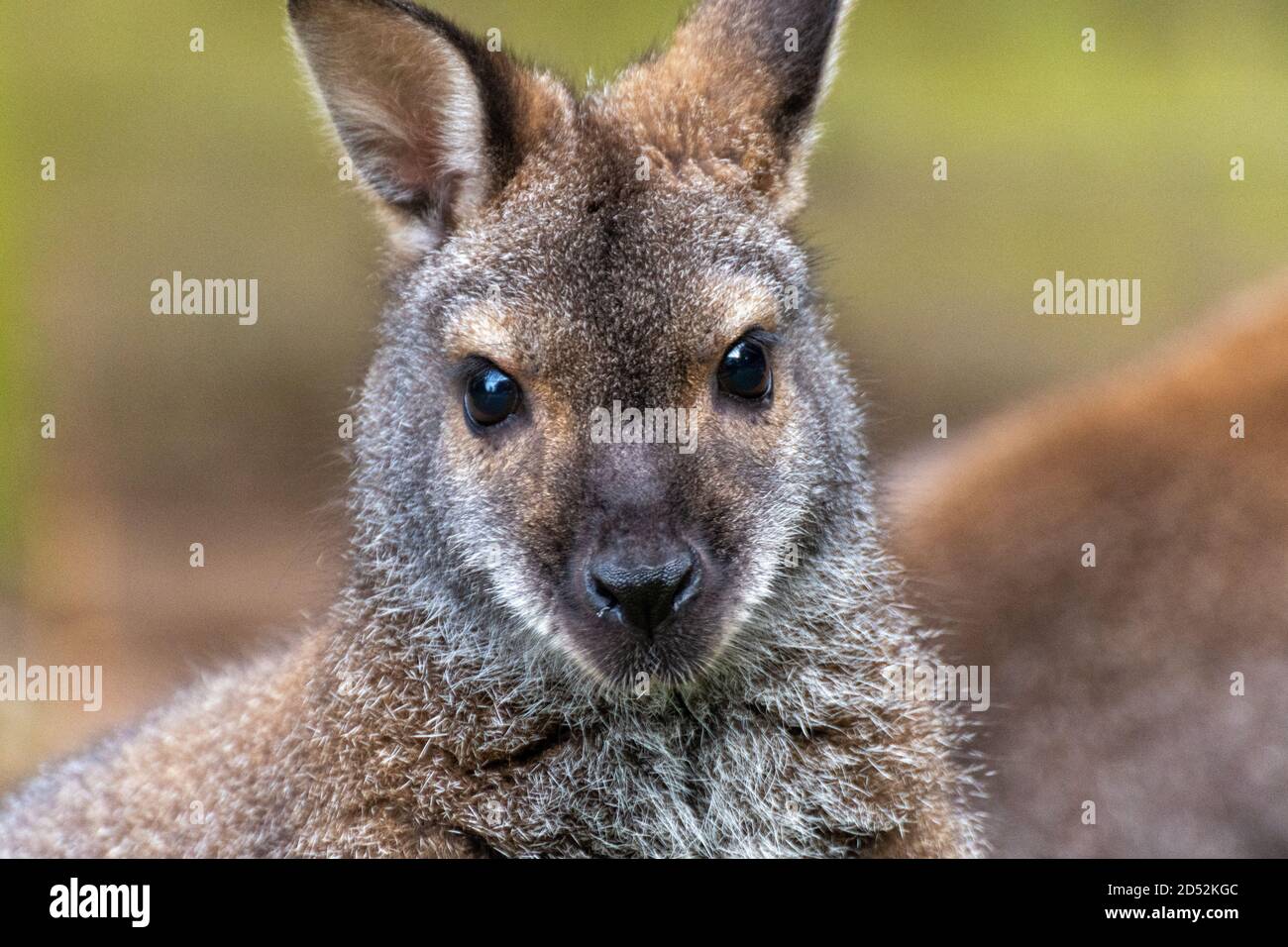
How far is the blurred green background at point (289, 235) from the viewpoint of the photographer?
350 inches

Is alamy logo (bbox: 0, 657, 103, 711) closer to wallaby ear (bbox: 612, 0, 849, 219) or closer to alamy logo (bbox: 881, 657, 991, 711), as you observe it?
alamy logo (bbox: 881, 657, 991, 711)

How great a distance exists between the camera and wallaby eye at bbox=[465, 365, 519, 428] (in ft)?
13.4

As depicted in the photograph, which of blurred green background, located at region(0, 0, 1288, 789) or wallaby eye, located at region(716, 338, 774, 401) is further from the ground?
blurred green background, located at region(0, 0, 1288, 789)

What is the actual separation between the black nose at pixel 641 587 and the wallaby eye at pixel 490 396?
60 cm

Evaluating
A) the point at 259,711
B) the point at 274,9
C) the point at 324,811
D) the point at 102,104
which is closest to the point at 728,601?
the point at 324,811

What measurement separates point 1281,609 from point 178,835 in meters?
4.45

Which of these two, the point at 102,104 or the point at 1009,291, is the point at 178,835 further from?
the point at 1009,291

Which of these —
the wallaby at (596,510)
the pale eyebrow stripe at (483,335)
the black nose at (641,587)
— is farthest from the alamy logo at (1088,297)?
the black nose at (641,587)

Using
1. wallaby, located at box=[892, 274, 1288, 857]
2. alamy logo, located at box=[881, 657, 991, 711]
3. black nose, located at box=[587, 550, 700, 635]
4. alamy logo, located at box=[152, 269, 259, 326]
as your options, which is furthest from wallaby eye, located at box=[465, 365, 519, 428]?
alamy logo, located at box=[152, 269, 259, 326]

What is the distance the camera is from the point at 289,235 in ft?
32.1
